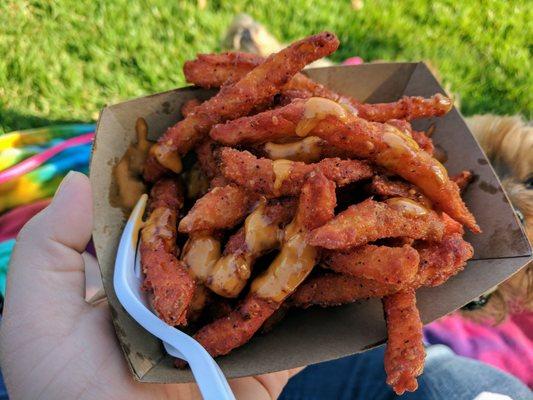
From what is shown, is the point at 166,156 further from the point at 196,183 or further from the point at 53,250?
the point at 53,250

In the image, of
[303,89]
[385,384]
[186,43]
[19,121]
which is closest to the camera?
[303,89]

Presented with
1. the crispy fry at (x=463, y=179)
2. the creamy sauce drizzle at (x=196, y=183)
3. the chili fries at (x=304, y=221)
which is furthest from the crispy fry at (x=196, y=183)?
the crispy fry at (x=463, y=179)

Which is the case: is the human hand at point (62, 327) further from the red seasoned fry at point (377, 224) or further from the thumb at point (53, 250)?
the red seasoned fry at point (377, 224)

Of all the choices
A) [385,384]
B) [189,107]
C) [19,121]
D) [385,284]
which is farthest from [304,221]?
[19,121]

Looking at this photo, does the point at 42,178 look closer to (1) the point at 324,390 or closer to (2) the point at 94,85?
(2) the point at 94,85

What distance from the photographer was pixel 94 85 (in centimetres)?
281

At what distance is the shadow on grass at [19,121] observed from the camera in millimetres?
2635

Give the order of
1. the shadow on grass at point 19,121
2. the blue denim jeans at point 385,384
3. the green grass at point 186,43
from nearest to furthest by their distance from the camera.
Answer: the blue denim jeans at point 385,384
the shadow on grass at point 19,121
the green grass at point 186,43

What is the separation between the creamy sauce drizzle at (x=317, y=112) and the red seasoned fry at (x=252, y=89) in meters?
0.13

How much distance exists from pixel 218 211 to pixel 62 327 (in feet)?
1.60

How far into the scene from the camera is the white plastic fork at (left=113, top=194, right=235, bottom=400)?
103 centimetres

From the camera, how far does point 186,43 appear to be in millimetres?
2992

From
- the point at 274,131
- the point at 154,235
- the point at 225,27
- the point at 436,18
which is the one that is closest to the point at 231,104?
the point at 274,131

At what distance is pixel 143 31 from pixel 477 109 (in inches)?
77.7
